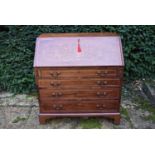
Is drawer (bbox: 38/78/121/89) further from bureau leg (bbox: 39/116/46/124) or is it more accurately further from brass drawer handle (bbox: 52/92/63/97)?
bureau leg (bbox: 39/116/46/124)

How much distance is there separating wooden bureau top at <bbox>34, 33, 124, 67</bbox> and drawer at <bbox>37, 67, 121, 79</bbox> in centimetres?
8

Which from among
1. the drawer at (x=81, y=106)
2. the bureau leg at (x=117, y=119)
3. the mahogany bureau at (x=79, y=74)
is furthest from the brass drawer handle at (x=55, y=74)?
the bureau leg at (x=117, y=119)

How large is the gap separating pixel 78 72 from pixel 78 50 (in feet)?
1.04

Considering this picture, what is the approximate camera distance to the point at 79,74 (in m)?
4.06

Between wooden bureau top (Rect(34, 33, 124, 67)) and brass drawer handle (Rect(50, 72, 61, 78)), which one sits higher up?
wooden bureau top (Rect(34, 33, 124, 67))

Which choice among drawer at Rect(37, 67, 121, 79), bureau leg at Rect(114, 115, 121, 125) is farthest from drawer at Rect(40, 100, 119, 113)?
drawer at Rect(37, 67, 121, 79)

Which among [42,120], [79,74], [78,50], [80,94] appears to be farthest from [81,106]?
[78,50]

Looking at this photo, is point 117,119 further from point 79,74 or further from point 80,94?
point 79,74

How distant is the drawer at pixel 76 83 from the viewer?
4125mm

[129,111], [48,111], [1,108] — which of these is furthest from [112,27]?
[1,108]

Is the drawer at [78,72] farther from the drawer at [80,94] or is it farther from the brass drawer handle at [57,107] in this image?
the brass drawer handle at [57,107]

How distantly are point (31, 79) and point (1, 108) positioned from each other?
2.64 feet

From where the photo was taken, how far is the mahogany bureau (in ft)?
13.1
